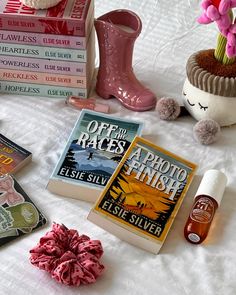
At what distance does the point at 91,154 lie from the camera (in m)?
0.96

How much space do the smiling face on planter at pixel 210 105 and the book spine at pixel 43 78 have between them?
8.4 inches

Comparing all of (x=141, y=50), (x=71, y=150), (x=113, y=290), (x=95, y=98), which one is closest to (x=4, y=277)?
(x=113, y=290)

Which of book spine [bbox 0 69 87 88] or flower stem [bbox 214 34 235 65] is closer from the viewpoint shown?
flower stem [bbox 214 34 235 65]

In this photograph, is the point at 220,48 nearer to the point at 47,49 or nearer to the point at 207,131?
the point at 207,131

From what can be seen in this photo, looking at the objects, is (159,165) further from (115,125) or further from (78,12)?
(78,12)

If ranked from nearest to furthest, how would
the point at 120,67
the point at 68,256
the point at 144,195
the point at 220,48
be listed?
the point at 68,256 → the point at 144,195 → the point at 220,48 → the point at 120,67

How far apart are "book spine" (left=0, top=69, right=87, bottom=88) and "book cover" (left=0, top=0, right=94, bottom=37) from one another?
95 millimetres

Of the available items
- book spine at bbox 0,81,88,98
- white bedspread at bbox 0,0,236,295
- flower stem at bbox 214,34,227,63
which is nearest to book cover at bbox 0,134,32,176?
white bedspread at bbox 0,0,236,295

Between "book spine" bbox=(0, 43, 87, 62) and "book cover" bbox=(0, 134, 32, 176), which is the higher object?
"book spine" bbox=(0, 43, 87, 62)

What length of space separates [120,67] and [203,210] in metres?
0.37

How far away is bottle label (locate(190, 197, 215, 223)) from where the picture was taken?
0.85 metres

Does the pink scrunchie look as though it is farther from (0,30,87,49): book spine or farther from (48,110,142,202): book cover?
(0,30,87,49): book spine

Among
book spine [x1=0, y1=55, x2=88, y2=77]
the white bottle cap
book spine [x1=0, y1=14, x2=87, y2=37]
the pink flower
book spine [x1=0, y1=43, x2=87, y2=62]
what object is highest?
the pink flower

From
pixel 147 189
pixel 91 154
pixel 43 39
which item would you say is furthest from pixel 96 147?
pixel 43 39
